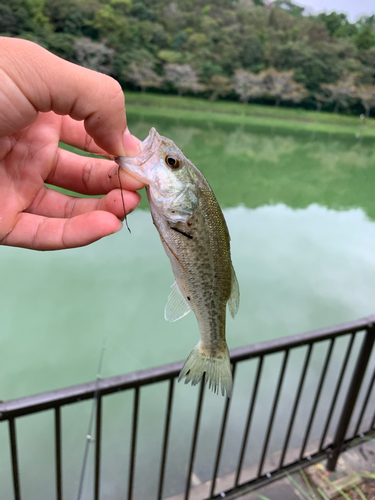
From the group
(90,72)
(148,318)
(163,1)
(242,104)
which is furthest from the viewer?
(163,1)

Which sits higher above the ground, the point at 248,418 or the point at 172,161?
the point at 172,161

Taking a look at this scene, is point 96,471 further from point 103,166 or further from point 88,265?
point 88,265

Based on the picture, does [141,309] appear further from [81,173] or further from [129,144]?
[129,144]

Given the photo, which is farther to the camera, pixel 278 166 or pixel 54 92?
pixel 278 166

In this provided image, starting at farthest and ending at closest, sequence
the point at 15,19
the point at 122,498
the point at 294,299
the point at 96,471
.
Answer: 1. the point at 15,19
2. the point at 294,299
3. the point at 122,498
4. the point at 96,471

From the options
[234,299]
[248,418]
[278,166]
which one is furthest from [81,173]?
[278,166]

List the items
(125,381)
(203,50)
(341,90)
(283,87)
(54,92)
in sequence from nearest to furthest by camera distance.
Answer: (54,92)
(125,381)
(203,50)
(283,87)
(341,90)

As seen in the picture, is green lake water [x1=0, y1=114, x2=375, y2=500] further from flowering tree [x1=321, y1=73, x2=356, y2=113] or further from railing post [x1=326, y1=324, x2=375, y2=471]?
flowering tree [x1=321, y1=73, x2=356, y2=113]

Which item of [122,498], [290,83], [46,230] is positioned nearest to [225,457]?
[122,498]
